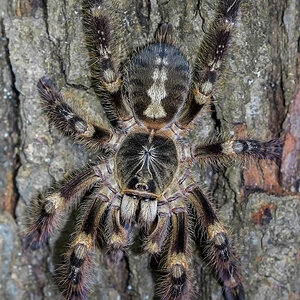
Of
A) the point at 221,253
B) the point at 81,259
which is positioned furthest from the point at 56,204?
the point at 221,253

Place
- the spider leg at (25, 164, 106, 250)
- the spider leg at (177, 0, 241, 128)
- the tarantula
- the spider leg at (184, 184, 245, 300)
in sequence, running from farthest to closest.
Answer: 1. the spider leg at (25, 164, 106, 250)
2. the spider leg at (184, 184, 245, 300)
3. the tarantula
4. the spider leg at (177, 0, 241, 128)

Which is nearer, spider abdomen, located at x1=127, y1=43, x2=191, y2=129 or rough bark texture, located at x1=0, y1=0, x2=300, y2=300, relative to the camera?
spider abdomen, located at x1=127, y1=43, x2=191, y2=129

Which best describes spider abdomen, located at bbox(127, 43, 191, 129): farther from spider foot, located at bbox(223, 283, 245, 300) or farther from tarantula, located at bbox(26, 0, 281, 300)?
spider foot, located at bbox(223, 283, 245, 300)

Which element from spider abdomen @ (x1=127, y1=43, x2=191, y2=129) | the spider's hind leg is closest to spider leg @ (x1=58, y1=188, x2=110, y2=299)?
spider abdomen @ (x1=127, y1=43, x2=191, y2=129)

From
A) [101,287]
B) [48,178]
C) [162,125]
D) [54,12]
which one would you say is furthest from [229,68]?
[101,287]

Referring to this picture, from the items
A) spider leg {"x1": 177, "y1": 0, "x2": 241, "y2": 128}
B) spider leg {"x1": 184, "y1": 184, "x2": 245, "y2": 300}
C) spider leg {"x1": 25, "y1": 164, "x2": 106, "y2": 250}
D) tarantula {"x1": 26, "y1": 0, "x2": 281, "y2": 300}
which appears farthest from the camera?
spider leg {"x1": 25, "y1": 164, "x2": 106, "y2": 250}

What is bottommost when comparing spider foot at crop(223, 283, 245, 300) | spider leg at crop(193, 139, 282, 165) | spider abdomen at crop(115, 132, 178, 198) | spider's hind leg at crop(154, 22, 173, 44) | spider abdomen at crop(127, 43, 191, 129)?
spider foot at crop(223, 283, 245, 300)

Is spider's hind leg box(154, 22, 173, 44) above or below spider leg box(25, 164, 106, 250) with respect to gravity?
above

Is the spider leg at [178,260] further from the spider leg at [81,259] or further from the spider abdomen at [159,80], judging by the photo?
the spider abdomen at [159,80]
